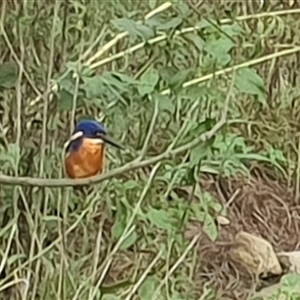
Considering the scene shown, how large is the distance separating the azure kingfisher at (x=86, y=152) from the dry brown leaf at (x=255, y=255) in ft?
4.74

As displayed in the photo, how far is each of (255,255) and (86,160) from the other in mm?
1561

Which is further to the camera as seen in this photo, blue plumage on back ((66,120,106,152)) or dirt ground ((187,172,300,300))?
dirt ground ((187,172,300,300))

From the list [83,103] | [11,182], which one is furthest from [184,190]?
[11,182]

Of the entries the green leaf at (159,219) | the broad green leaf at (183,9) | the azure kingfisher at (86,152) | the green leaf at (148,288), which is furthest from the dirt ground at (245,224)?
the azure kingfisher at (86,152)

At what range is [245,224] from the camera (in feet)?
11.4

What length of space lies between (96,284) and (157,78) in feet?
1.84

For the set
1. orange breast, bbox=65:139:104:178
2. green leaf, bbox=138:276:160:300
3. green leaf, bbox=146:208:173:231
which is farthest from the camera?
green leaf, bbox=138:276:160:300

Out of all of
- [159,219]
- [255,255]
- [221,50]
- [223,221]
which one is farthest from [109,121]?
[223,221]

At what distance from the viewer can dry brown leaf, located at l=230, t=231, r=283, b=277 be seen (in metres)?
3.19

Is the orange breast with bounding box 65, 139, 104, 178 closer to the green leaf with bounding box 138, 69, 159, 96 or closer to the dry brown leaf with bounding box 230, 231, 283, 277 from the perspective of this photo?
the green leaf with bounding box 138, 69, 159, 96

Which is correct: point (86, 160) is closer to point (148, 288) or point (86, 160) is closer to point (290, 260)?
point (148, 288)

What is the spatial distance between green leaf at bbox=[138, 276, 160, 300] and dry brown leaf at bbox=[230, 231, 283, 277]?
927 millimetres

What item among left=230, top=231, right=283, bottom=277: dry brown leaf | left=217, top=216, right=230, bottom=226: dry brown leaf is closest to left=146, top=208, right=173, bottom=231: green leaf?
left=230, top=231, right=283, bottom=277: dry brown leaf

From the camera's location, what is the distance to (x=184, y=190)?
279cm
